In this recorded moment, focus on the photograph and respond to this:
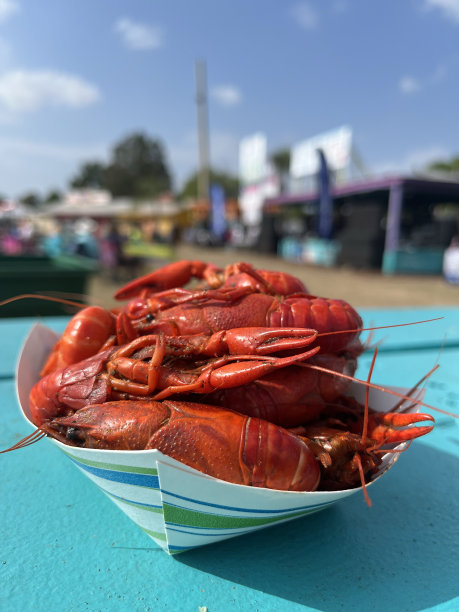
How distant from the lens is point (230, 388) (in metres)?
1.03

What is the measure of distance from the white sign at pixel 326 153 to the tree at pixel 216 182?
27050 mm

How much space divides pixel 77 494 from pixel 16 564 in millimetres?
221

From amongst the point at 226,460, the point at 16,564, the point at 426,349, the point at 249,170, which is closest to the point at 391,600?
the point at 226,460

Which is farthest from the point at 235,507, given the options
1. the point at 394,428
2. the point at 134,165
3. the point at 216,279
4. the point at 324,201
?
Answer: the point at 134,165

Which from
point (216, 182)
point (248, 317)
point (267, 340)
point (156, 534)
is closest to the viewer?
point (156, 534)

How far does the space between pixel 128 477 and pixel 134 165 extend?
179 feet

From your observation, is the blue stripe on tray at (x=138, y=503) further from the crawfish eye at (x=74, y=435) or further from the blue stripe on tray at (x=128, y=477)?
the crawfish eye at (x=74, y=435)

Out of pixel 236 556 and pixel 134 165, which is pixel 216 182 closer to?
pixel 134 165

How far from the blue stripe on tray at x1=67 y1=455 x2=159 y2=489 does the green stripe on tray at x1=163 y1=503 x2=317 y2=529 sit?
6cm

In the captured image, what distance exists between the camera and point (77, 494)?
1.03 metres

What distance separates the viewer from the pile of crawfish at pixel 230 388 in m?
0.86

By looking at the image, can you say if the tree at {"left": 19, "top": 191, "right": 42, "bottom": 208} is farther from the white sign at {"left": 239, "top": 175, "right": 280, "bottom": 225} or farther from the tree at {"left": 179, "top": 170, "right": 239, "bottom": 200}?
the white sign at {"left": 239, "top": 175, "right": 280, "bottom": 225}

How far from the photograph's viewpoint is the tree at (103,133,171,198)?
50.1 m

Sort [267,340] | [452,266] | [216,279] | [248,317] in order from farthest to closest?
[452,266] < [216,279] < [248,317] < [267,340]
